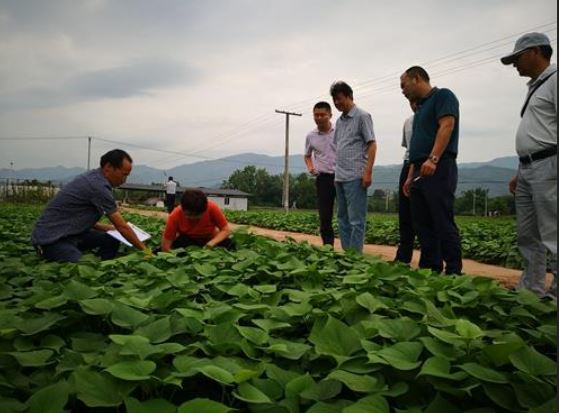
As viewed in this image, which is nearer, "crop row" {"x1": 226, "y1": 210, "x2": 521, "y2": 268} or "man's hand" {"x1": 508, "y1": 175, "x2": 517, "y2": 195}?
"man's hand" {"x1": 508, "y1": 175, "x2": 517, "y2": 195}

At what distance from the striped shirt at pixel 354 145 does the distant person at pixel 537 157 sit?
152cm

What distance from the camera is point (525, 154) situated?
2744mm

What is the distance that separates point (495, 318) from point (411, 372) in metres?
0.83

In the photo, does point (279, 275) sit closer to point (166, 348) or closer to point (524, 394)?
point (166, 348)

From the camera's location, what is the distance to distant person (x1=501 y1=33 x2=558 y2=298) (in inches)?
102

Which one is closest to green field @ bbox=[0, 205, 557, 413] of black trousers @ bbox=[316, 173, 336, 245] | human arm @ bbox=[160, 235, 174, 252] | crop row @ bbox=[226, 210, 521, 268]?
human arm @ bbox=[160, 235, 174, 252]

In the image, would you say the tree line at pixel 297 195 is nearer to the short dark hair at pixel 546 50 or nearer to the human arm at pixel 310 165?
the human arm at pixel 310 165

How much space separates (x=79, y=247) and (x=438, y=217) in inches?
114

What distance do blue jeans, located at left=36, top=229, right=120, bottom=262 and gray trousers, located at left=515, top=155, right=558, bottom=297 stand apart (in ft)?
9.96

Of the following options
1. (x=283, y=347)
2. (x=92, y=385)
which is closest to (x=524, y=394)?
(x=283, y=347)

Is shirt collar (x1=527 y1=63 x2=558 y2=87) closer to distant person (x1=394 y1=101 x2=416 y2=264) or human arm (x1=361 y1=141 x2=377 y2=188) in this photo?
distant person (x1=394 y1=101 x2=416 y2=264)

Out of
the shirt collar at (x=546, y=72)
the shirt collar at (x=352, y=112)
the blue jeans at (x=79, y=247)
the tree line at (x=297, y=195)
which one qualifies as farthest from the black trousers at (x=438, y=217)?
the tree line at (x=297, y=195)

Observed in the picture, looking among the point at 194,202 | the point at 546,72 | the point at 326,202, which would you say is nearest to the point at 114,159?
the point at 194,202

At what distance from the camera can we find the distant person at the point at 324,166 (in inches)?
189
